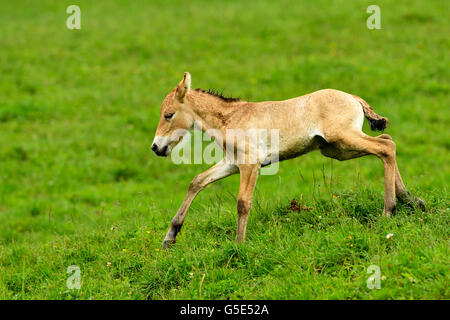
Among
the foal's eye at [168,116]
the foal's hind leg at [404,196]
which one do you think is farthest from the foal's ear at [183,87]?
the foal's hind leg at [404,196]

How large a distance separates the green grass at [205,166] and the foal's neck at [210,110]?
1165mm

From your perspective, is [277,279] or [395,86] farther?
[395,86]

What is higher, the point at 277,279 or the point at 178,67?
the point at 178,67

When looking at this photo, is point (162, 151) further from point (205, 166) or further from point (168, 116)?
point (205, 166)

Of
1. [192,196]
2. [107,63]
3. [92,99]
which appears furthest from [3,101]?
[192,196]

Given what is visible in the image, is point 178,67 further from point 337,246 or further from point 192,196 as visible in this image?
point 337,246

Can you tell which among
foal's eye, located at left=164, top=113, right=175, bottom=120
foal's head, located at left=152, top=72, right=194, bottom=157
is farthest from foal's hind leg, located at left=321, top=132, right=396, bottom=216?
foal's eye, located at left=164, top=113, right=175, bottom=120

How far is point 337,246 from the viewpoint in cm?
616

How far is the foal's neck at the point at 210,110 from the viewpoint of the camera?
24.1ft

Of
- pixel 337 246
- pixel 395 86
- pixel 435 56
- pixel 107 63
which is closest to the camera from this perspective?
pixel 337 246

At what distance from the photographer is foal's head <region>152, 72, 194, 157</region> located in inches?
283

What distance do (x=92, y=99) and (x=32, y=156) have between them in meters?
3.76

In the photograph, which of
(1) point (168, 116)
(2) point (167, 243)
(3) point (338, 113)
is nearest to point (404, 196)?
(3) point (338, 113)
